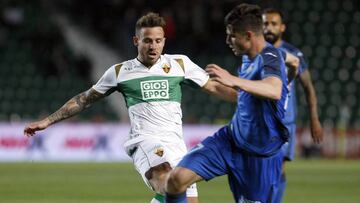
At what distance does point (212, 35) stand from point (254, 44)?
1860cm

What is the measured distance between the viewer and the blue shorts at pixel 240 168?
665 centimetres

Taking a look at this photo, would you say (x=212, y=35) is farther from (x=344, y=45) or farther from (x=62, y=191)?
(x=62, y=191)

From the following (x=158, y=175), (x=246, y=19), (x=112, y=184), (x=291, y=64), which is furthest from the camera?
(x=112, y=184)

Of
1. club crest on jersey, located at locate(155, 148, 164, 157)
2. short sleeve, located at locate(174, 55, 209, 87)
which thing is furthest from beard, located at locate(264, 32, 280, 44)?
club crest on jersey, located at locate(155, 148, 164, 157)

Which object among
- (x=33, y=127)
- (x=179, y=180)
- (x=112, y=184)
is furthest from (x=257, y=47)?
(x=112, y=184)

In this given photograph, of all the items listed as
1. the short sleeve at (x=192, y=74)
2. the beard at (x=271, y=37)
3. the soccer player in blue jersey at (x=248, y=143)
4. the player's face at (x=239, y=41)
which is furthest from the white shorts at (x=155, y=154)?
the beard at (x=271, y=37)

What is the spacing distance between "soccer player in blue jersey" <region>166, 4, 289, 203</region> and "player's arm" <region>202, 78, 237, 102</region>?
0.89 metres

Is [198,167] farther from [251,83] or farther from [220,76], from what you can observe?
[220,76]

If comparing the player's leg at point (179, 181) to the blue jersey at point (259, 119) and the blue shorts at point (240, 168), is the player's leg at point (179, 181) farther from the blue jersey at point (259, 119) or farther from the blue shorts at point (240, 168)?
the blue jersey at point (259, 119)

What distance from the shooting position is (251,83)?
6.01 meters

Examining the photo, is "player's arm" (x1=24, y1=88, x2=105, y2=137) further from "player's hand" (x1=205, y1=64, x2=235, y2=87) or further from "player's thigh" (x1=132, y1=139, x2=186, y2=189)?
"player's hand" (x1=205, y1=64, x2=235, y2=87)

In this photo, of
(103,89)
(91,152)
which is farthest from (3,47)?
(103,89)

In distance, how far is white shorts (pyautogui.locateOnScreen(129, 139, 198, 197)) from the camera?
7203 mm

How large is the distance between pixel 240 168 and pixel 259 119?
0.41 metres
